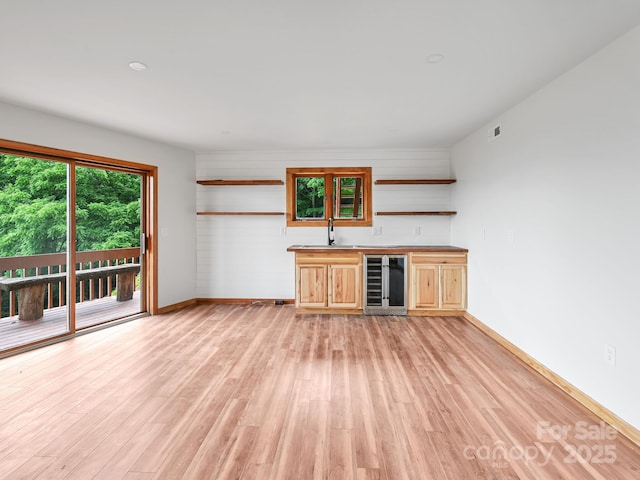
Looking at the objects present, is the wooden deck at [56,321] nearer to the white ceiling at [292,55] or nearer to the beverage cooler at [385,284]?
the white ceiling at [292,55]

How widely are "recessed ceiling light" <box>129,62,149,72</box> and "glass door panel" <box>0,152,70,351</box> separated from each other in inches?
77.1

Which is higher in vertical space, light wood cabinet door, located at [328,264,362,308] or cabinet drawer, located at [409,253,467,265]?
cabinet drawer, located at [409,253,467,265]

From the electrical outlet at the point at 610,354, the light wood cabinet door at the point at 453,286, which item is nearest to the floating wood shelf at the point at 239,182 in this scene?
the light wood cabinet door at the point at 453,286

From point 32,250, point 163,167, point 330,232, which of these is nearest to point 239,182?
point 163,167

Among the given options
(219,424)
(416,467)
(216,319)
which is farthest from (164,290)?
(416,467)

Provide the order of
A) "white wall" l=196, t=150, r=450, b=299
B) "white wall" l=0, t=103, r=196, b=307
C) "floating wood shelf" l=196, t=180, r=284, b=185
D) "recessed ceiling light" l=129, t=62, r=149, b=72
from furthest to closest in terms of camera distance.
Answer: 1. "white wall" l=196, t=150, r=450, b=299
2. "floating wood shelf" l=196, t=180, r=284, b=185
3. "white wall" l=0, t=103, r=196, b=307
4. "recessed ceiling light" l=129, t=62, r=149, b=72

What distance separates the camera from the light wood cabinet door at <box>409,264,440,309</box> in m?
4.49

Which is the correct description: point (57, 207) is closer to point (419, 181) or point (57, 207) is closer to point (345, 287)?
point (345, 287)

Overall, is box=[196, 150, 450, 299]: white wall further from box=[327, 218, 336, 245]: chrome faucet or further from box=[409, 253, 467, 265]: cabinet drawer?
box=[409, 253, 467, 265]: cabinet drawer

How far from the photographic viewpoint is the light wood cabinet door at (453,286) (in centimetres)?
446

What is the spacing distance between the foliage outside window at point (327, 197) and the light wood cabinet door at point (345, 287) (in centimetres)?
94

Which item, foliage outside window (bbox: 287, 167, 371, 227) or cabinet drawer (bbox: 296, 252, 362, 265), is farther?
foliage outside window (bbox: 287, 167, 371, 227)

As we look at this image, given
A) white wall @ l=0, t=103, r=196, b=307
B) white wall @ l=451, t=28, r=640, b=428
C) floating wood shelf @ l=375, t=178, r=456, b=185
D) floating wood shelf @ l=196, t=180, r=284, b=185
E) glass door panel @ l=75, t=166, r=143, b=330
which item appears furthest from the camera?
floating wood shelf @ l=196, t=180, r=284, b=185

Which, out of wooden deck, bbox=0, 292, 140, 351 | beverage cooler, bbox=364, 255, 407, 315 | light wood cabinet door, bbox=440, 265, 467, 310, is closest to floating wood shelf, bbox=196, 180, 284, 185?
beverage cooler, bbox=364, 255, 407, 315
